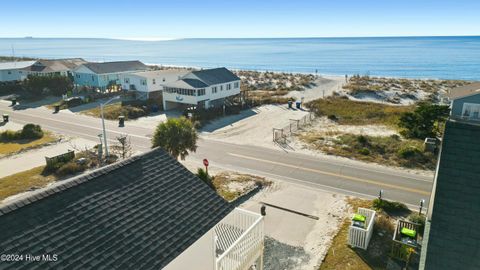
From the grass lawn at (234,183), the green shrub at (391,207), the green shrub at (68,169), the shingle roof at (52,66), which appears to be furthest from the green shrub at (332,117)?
the shingle roof at (52,66)

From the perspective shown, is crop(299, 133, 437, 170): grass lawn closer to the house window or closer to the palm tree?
the house window

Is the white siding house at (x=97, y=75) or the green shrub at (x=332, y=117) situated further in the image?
the white siding house at (x=97, y=75)

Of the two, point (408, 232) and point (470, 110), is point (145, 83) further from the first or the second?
point (408, 232)

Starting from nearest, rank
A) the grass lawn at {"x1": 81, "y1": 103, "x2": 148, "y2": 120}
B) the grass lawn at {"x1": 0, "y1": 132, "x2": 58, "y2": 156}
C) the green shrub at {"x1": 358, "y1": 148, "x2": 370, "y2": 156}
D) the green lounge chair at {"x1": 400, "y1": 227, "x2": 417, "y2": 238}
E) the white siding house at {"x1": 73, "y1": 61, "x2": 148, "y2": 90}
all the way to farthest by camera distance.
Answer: the green lounge chair at {"x1": 400, "y1": 227, "x2": 417, "y2": 238} < the green shrub at {"x1": 358, "y1": 148, "x2": 370, "y2": 156} < the grass lawn at {"x1": 0, "y1": 132, "x2": 58, "y2": 156} < the grass lawn at {"x1": 81, "y1": 103, "x2": 148, "y2": 120} < the white siding house at {"x1": 73, "y1": 61, "x2": 148, "y2": 90}

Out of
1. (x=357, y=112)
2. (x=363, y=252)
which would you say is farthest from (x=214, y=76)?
(x=363, y=252)

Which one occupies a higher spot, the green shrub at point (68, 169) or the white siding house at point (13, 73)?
the white siding house at point (13, 73)

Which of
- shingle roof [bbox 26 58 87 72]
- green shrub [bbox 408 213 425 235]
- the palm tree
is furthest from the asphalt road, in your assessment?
shingle roof [bbox 26 58 87 72]

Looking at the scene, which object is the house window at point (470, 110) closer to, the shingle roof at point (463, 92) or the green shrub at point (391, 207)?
the shingle roof at point (463, 92)
